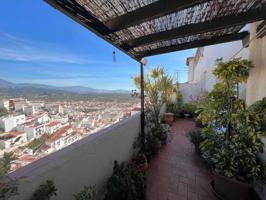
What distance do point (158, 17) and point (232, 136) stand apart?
2053mm

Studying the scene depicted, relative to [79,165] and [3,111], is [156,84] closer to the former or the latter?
[79,165]

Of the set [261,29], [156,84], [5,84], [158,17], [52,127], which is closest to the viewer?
[5,84]

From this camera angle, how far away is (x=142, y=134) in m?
3.51

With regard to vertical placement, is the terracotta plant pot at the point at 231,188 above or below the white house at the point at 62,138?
below

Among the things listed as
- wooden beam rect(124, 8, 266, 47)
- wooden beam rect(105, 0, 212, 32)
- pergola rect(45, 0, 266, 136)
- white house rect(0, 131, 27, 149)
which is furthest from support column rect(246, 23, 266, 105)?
white house rect(0, 131, 27, 149)

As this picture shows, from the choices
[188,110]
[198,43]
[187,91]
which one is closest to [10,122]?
[198,43]

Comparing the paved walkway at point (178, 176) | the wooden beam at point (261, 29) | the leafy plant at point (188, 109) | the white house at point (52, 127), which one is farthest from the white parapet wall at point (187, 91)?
the white house at point (52, 127)

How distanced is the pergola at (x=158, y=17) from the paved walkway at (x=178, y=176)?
245 centimetres

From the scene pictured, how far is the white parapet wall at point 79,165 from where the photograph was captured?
122 centimetres

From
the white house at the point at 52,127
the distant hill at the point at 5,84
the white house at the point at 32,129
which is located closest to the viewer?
the distant hill at the point at 5,84

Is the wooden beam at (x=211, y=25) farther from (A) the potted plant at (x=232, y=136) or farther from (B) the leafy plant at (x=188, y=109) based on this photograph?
(B) the leafy plant at (x=188, y=109)

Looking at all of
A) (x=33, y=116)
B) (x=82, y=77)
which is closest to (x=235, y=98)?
(x=82, y=77)

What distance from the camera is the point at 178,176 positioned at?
282cm

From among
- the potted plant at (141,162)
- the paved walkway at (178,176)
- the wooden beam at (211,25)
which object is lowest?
the paved walkway at (178,176)
